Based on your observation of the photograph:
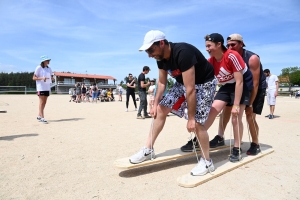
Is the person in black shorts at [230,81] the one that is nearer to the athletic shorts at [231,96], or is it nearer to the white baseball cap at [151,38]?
the athletic shorts at [231,96]

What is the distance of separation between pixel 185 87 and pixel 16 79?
345 ft

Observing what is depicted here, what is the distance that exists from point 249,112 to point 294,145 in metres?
1.44

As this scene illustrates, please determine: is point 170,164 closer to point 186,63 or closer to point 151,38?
point 186,63

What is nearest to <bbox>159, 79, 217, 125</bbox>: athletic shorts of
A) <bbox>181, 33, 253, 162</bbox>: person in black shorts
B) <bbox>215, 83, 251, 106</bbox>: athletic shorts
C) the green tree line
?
<bbox>181, 33, 253, 162</bbox>: person in black shorts

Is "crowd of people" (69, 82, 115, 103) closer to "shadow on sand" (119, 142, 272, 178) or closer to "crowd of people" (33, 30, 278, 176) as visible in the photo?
"shadow on sand" (119, 142, 272, 178)

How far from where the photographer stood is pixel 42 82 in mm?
7461

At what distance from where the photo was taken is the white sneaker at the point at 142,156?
3177mm

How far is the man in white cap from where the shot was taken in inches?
111

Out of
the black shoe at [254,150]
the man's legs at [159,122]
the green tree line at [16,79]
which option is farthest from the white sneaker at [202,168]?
the green tree line at [16,79]

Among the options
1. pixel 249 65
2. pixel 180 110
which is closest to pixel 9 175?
pixel 180 110

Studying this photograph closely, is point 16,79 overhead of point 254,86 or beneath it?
overhead

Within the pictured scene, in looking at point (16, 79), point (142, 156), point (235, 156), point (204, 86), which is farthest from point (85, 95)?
point (16, 79)

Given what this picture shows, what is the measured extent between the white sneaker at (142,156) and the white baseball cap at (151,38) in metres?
1.44

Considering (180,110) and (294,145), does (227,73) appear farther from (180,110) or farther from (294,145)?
(294,145)
